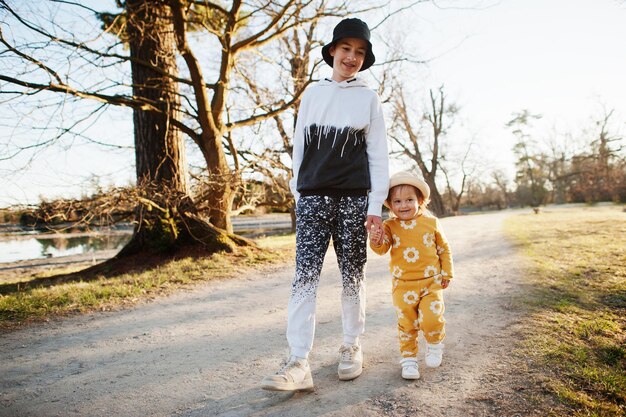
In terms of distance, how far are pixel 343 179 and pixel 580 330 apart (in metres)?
2.20

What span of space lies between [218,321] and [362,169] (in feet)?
6.99

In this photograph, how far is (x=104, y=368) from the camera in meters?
2.55

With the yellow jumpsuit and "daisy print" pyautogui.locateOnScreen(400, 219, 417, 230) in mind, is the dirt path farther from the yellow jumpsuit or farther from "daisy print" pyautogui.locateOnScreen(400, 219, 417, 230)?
"daisy print" pyautogui.locateOnScreen(400, 219, 417, 230)

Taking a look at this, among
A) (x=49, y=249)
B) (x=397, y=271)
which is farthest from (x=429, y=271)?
(x=49, y=249)

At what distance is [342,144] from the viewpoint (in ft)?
7.77

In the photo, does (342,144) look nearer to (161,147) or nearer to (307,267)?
(307,267)

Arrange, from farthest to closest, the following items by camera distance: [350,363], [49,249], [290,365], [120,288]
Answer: [49,249] < [120,288] < [350,363] < [290,365]

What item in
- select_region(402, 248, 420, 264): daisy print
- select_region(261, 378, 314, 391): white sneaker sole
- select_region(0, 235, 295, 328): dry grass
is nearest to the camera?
select_region(261, 378, 314, 391): white sneaker sole

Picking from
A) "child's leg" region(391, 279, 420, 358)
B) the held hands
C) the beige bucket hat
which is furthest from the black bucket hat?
"child's leg" region(391, 279, 420, 358)

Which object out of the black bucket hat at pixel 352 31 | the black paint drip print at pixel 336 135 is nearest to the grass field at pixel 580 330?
the black paint drip print at pixel 336 135

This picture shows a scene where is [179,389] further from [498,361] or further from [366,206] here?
[498,361]

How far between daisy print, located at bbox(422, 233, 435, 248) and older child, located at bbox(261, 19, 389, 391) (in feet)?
1.21

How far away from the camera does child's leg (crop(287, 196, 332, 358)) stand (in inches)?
87.8

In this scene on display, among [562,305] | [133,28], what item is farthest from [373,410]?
[133,28]
